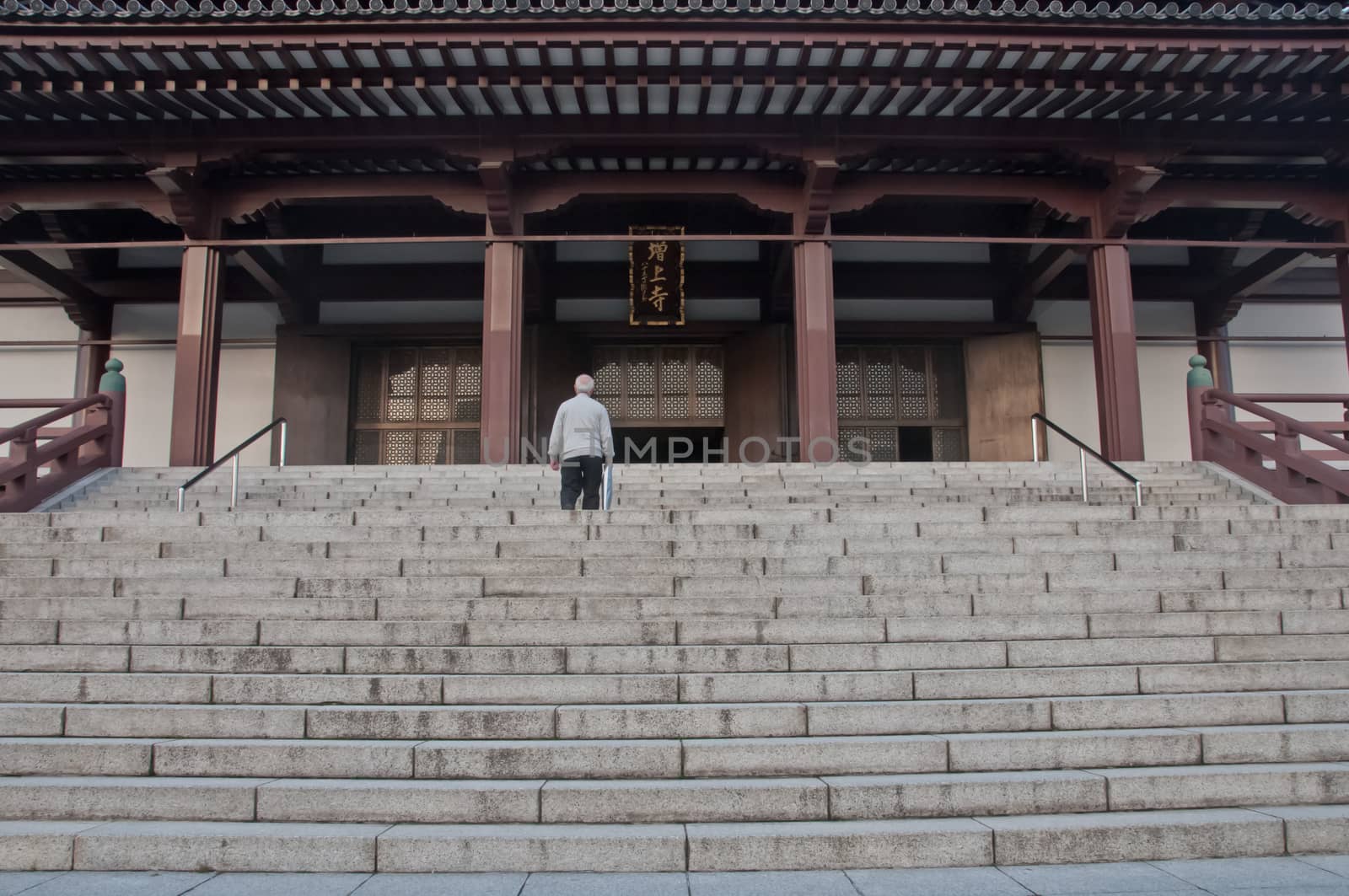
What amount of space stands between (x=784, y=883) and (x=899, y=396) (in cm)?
1010

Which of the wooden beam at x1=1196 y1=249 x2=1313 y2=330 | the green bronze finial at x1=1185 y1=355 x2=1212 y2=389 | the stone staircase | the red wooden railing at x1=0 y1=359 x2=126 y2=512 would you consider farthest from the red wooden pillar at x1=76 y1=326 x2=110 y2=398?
the wooden beam at x1=1196 y1=249 x2=1313 y2=330

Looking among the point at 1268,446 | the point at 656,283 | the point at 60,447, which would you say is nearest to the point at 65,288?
the point at 60,447

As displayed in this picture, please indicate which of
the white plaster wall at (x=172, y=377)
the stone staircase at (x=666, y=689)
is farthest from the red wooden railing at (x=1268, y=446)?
the white plaster wall at (x=172, y=377)

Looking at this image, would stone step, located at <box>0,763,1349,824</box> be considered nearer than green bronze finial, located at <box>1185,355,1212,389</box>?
Yes

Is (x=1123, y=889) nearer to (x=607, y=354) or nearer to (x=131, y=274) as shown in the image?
(x=607, y=354)

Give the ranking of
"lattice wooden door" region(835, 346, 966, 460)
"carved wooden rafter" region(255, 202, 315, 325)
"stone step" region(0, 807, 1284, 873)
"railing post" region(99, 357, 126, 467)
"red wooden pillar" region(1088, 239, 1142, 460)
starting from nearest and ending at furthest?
"stone step" region(0, 807, 1284, 873) < "railing post" region(99, 357, 126, 467) < "red wooden pillar" region(1088, 239, 1142, 460) < "carved wooden rafter" region(255, 202, 315, 325) < "lattice wooden door" region(835, 346, 966, 460)

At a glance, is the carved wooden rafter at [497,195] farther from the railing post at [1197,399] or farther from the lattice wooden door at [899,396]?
the railing post at [1197,399]

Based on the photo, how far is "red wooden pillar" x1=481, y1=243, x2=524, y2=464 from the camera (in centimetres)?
907

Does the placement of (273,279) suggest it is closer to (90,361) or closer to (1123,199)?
(90,361)

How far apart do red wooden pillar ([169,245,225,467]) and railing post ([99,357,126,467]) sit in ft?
1.73

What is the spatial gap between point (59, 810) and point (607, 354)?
9564mm

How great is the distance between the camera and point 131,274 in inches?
468

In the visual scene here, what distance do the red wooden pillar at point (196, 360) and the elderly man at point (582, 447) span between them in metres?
4.84

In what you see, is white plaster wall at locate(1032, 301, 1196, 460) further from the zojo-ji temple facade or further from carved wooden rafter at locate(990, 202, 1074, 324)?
carved wooden rafter at locate(990, 202, 1074, 324)
